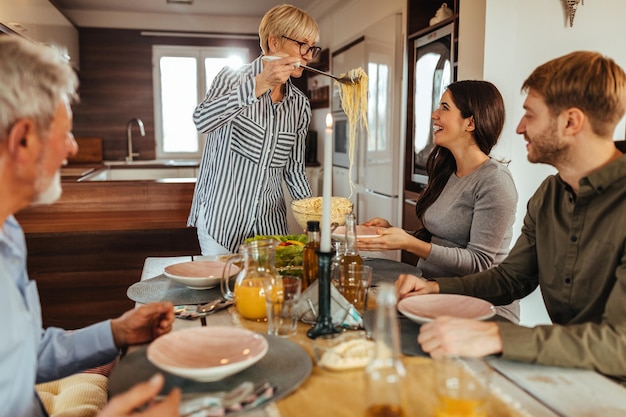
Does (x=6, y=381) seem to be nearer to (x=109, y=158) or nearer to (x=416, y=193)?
(x=416, y=193)

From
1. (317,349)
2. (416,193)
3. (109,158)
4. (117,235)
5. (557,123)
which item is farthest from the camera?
(109,158)

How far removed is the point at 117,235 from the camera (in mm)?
3330

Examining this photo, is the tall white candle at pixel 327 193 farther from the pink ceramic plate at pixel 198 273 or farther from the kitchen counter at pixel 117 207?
the kitchen counter at pixel 117 207

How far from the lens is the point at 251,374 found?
1.06 m

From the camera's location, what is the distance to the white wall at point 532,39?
3.00 metres

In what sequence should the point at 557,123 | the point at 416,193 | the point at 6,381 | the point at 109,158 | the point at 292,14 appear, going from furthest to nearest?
1. the point at 109,158
2. the point at 416,193
3. the point at 292,14
4. the point at 557,123
5. the point at 6,381

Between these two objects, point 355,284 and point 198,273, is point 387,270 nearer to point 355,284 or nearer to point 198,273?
point 355,284

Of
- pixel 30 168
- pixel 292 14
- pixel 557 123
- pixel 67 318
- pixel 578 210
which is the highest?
pixel 292 14

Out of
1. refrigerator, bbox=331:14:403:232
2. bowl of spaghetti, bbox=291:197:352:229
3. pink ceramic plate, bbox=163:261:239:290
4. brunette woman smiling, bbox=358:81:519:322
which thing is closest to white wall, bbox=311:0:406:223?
refrigerator, bbox=331:14:403:232

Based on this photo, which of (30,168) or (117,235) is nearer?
(30,168)

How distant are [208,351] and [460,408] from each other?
1.61ft

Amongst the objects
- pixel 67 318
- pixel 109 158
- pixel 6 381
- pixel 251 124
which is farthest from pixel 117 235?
pixel 109 158

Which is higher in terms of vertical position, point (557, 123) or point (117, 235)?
point (557, 123)

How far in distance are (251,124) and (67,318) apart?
1792 millimetres
